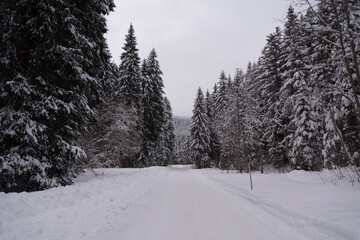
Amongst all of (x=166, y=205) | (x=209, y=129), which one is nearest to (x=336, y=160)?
(x=166, y=205)

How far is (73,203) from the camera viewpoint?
5453 millimetres

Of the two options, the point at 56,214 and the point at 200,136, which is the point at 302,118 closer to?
the point at 56,214

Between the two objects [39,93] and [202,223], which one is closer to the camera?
[202,223]

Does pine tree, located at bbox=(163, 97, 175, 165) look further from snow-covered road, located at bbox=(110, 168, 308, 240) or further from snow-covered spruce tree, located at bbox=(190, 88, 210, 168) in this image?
snow-covered road, located at bbox=(110, 168, 308, 240)

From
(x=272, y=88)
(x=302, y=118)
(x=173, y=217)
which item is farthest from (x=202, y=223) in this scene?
(x=272, y=88)

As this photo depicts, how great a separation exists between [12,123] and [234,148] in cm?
2207

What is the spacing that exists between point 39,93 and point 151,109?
76.0ft

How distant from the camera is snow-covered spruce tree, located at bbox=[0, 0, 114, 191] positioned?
6547mm

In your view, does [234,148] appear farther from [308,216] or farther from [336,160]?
[308,216]

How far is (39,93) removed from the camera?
7.23m

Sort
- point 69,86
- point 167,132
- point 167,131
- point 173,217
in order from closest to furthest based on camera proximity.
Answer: point 173,217 → point 69,86 → point 167,131 → point 167,132

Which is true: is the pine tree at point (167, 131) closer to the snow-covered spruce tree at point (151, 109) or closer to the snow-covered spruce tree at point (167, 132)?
the snow-covered spruce tree at point (167, 132)

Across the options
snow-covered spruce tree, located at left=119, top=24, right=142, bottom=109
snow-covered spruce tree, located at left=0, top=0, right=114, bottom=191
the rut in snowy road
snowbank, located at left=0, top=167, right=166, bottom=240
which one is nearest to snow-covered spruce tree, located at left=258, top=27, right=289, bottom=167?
snow-covered spruce tree, located at left=119, top=24, right=142, bottom=109

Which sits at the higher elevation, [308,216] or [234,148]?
[234,148]
